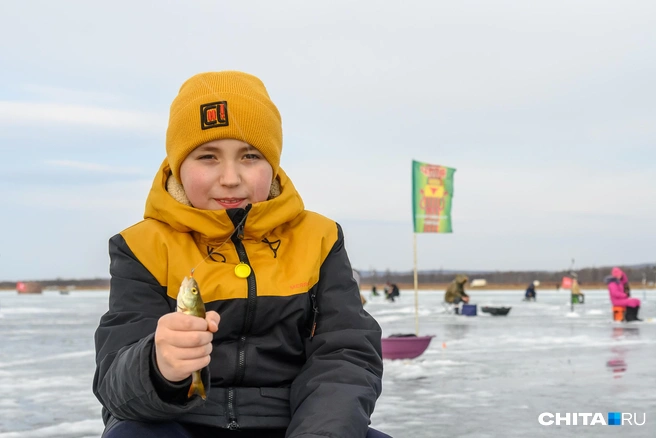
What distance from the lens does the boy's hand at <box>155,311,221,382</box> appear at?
1.54 m

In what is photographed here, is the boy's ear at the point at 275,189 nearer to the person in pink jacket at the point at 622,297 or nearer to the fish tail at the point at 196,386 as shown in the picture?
the fish tail at the point at 196,386

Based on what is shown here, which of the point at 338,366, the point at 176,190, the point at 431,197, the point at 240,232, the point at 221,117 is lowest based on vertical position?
the point at 338,366

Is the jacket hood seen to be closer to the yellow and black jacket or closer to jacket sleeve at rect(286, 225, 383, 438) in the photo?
the yellow and black jacket

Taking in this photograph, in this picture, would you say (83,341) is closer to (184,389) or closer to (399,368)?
(399,368)

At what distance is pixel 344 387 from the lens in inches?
75.7

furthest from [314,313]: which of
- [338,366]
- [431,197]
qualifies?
[431,197]

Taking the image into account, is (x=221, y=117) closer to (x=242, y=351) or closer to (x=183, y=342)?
(x=242, y=351)

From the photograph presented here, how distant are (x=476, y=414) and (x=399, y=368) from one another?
9.39 ft

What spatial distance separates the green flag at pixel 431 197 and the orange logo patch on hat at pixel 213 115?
9.73 metres

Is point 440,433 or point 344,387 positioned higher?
point 344,387

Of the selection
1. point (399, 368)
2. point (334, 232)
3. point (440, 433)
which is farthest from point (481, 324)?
point (334, 232)

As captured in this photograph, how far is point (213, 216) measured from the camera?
6.64 ft

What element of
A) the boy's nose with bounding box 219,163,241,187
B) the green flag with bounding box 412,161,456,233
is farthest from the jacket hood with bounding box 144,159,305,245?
the green flag with bounding box 412,161,456,233

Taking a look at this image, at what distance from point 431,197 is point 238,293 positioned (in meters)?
10.5
